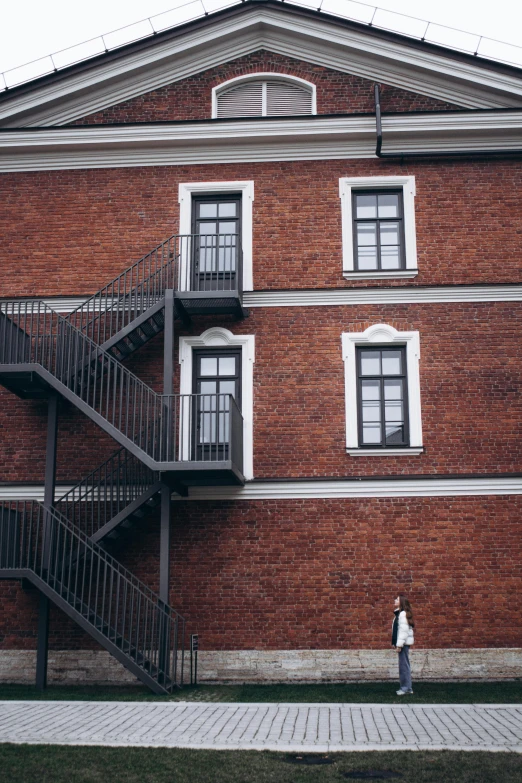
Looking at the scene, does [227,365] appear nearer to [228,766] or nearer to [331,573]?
[331,573]

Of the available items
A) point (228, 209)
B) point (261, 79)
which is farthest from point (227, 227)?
point (261, 79)

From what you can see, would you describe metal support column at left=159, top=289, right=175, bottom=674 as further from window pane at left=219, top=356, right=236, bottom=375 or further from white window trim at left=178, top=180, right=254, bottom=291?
white window trim at left=178, top=180, right=254, bottom=291

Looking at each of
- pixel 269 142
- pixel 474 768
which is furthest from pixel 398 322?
pixel 474 768

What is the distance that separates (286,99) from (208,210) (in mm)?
2756

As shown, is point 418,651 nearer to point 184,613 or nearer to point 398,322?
point 184,613

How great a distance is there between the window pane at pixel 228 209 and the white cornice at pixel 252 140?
0.80m

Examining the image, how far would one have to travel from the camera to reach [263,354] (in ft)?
47.8

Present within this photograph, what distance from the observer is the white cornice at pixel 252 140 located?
15.0 m

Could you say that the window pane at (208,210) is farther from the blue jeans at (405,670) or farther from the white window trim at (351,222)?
the blue jeans at (405,670)

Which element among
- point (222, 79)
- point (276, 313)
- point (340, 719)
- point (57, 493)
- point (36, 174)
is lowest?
point (340, 719)

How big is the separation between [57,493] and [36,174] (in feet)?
19.8

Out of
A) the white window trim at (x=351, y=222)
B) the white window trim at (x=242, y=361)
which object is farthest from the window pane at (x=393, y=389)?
the white window trim at (x=242, y=361)

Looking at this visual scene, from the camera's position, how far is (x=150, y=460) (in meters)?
12.4

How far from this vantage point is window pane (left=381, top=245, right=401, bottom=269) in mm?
14969
